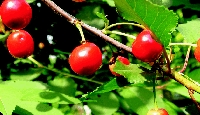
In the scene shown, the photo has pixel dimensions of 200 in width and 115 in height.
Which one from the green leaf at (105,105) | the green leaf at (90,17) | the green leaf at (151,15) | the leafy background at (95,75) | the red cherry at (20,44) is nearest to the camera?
the green leaf at (151,15)

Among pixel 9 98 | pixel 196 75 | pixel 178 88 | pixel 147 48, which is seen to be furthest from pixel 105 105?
pixel 147 48

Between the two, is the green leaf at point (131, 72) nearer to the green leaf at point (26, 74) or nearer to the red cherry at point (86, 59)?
the red cherry at point (86, 59)

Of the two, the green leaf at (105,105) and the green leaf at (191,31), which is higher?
the green leaf at (191,31)

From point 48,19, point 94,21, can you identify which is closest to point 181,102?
point 94,21

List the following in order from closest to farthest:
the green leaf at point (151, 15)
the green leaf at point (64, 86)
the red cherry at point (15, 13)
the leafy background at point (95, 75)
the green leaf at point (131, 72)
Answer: the green leaf at point (151, 15) → the leafy background at point (95, 75) → the green leaf at point (131, 72) → the red cherry at point (15, 13) → the green leaf at point (64, 86)

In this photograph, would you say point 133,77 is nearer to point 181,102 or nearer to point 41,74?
point 41,74

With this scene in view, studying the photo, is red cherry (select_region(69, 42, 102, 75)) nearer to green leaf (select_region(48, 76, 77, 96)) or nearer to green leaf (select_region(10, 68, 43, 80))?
green leaf (select_region(48, 76, 77, 96))

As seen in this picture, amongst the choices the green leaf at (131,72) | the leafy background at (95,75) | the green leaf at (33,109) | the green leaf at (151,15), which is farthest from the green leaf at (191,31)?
the green leaf at (33,109)
